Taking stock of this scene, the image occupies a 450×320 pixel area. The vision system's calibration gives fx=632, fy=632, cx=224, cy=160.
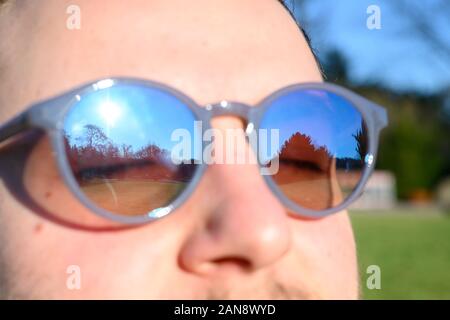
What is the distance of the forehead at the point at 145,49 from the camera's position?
818 millimetres

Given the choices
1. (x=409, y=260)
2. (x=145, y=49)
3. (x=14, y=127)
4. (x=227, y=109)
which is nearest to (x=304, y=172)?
(x=227, y=109)

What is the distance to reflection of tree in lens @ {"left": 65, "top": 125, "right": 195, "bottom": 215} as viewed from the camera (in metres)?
0.78

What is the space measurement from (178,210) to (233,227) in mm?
79

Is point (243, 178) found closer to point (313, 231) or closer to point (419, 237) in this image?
point (313, 231)

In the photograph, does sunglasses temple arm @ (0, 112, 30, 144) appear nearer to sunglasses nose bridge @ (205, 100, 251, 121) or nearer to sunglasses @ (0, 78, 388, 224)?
sunglasses @ (0, 78, 388, 224)

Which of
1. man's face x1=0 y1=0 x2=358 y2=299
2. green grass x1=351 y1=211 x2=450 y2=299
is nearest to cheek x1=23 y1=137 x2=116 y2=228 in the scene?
man's face x1=0 y1=0 x2=358 y2=299

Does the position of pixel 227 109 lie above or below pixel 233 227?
above

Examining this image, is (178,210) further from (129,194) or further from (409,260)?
(409,260)

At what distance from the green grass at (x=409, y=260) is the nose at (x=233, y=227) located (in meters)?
1.06

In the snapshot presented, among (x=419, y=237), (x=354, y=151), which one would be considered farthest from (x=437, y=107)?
(x=354, y=151)

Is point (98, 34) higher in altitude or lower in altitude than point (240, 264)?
higher

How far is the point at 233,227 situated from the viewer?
2.42 ft

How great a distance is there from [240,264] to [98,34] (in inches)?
13.9

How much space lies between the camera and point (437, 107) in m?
22.8
